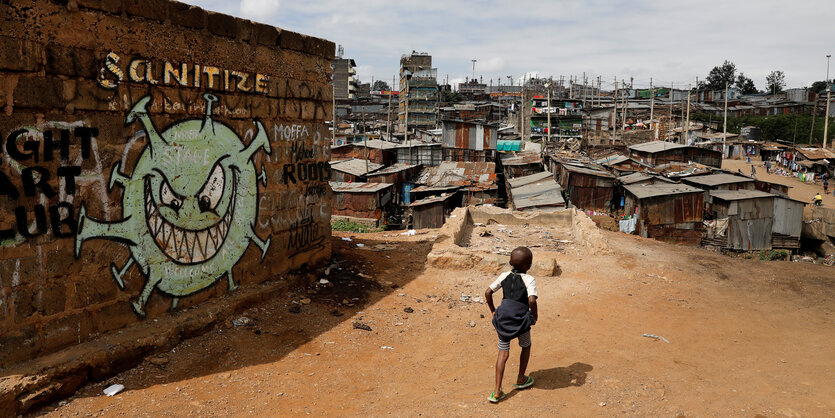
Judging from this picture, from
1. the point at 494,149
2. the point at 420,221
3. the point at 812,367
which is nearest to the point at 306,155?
the point at 812,367

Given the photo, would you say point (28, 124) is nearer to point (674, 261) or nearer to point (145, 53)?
point (145, 53)

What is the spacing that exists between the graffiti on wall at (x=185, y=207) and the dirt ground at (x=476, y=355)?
70 cm

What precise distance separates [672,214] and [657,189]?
133 cm

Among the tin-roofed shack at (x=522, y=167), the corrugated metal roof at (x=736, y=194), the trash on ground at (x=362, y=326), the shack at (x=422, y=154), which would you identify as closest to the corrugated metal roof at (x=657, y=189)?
the corrugated metal roof at (x=736, y=194)

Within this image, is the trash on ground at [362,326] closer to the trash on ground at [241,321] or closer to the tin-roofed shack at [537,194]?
the trash on ground at [241,321]

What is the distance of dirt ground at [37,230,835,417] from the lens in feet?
13.1

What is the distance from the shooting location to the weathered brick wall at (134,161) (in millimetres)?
3789

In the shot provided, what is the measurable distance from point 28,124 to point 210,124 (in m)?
1.71

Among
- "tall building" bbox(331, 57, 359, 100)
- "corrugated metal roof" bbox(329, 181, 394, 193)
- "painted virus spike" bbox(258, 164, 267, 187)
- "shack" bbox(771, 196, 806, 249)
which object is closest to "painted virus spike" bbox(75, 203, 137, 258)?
"painted virus spike" bbox(258, 164, 267, 187)

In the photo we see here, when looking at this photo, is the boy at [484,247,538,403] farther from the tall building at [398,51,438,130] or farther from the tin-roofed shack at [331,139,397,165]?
the tall building at [398,51,438,130]

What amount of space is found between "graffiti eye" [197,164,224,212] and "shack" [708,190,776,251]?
1923 cm

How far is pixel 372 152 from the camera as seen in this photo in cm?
3042

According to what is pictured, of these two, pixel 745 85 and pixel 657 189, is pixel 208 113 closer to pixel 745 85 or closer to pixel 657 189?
pixel 657 189

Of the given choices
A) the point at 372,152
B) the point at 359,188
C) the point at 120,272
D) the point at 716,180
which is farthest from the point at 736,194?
the point at 120,272
